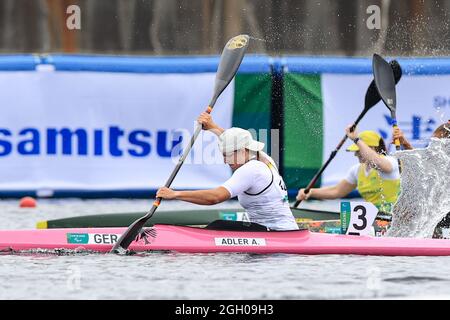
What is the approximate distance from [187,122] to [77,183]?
1.52 meters

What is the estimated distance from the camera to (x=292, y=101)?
15.9 metres

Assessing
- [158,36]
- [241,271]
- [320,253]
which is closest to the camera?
[241,271]

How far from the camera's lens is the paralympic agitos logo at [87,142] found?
51.0 ft

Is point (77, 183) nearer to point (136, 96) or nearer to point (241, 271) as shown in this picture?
point (136, 96)

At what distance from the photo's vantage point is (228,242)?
34.4 feet

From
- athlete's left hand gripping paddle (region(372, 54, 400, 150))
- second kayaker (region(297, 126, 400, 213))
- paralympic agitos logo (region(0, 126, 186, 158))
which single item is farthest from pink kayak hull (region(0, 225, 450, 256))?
paralympic agitos logo (region(0, 126, 186, 158))

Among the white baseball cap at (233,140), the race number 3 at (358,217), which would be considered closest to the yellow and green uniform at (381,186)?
the race number 3 at (358,217)

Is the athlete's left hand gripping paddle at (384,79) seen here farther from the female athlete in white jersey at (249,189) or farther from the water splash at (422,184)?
the female athlete in white jersey at (249,189)

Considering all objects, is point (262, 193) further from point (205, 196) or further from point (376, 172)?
point (376, 172)

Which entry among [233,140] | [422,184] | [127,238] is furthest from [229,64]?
[127,238]

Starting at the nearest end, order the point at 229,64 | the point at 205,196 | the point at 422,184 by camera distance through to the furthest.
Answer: the point at 205,196 < the point at 422,184 < the point at 229,64

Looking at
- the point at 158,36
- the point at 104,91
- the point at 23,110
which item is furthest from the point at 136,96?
the point at 158,36

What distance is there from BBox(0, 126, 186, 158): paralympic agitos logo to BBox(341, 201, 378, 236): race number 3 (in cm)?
498

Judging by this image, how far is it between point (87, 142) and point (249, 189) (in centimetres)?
538
